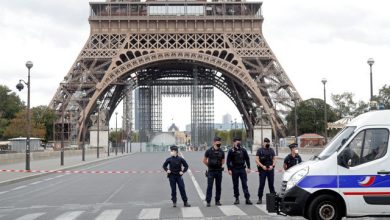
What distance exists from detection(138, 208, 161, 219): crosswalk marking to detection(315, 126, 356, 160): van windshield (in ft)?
13.0

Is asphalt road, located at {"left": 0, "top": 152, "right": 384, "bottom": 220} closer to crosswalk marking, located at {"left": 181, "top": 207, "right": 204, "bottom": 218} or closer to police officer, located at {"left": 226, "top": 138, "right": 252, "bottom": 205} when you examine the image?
A: crosswalk marking, located at {"left": 181, "top": 207, "right": 204, "bottom": 218}

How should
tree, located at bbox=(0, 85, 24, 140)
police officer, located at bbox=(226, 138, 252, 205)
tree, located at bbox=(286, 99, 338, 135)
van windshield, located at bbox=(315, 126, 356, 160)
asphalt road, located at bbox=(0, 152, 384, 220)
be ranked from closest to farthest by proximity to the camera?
van windshield, located at bbox=(315, 126, 356, 160) < asphalt road, located at bbox=(0, 152, 384, 220) < police officer, located at bbox=(226, 138, 252, 205) < tree, located at bbox=(286, 99, 338, 135) < tree, located at bbox=(0, 85, 24, 140)

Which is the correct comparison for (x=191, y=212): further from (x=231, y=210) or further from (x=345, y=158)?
(x=345, y=158)

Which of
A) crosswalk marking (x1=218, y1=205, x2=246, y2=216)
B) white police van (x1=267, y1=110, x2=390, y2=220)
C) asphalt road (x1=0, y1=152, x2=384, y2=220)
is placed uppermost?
white police van (x1=267, y1=110, x2=390, y2=220)

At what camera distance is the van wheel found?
1104 centimetres

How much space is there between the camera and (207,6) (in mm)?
78438

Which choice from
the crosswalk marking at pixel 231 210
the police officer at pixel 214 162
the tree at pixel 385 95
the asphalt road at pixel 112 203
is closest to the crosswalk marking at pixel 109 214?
the asphalt road at pixel 112 203

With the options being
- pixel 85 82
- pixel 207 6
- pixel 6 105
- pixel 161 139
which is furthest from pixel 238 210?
pixel 161 139

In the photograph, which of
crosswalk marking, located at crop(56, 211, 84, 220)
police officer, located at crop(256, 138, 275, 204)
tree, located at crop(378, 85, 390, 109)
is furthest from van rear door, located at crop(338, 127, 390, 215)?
tree, located at crop(378, 85, 390, 109)

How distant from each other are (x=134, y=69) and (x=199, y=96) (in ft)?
77.1

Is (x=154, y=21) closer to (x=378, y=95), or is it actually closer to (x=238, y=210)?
(x=378, y=95)

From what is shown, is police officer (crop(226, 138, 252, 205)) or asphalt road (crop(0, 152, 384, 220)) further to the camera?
police officer (crop(226, 138, 252, 205))

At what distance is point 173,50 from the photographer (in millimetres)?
72875

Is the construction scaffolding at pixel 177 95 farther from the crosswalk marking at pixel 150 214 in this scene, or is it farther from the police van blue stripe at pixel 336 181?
the police van blue stripe at pixel 336 181
